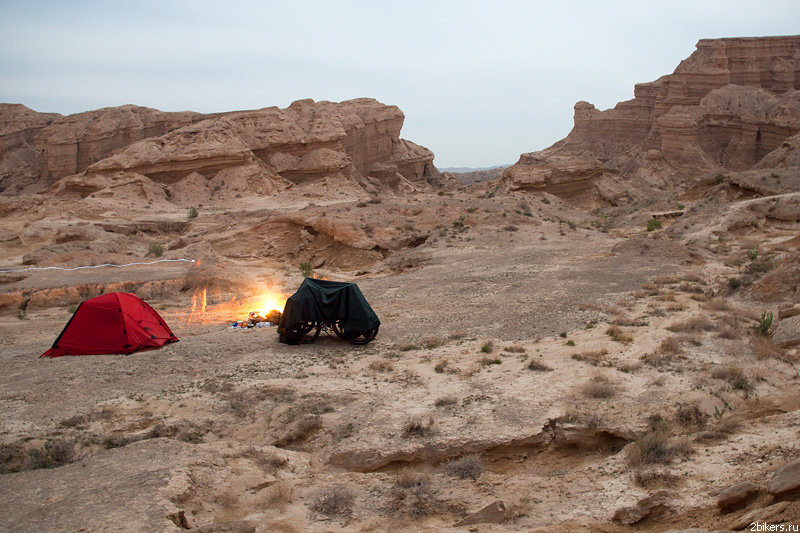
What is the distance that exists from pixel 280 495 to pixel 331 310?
5390 millimetres

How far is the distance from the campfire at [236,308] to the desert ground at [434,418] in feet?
0.55

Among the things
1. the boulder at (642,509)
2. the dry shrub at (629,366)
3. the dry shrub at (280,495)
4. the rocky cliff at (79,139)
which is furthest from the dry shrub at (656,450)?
the rocky cliff at (79,139)

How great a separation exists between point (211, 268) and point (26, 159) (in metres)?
39.8

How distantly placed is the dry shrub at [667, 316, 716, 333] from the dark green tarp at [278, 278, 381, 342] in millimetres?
5154

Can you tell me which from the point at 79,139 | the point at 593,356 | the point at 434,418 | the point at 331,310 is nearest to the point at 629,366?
the point at 593,356

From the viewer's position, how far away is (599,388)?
761 centimetres

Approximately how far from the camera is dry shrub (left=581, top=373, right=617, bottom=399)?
7566 mm

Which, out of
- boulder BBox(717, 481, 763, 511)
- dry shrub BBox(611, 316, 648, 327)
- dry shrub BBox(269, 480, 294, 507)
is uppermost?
dry shrub BBox(611, 316, 648, 327)

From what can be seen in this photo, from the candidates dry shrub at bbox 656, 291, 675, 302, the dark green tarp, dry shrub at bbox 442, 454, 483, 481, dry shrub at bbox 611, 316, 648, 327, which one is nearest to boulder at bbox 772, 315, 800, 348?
dry shrub at bbox 611, 316, 648, 327

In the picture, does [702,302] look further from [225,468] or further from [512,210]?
[512,210]

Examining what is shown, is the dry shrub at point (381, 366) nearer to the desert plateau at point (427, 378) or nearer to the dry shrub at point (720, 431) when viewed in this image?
the desert plateau at point (427, 378)

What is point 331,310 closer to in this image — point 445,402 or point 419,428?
point 445,402

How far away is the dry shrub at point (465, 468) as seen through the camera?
6.03m

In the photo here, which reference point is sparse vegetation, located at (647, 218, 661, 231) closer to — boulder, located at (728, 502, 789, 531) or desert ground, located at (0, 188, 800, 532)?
desert ground, located at (0, 188, 800, 532)
